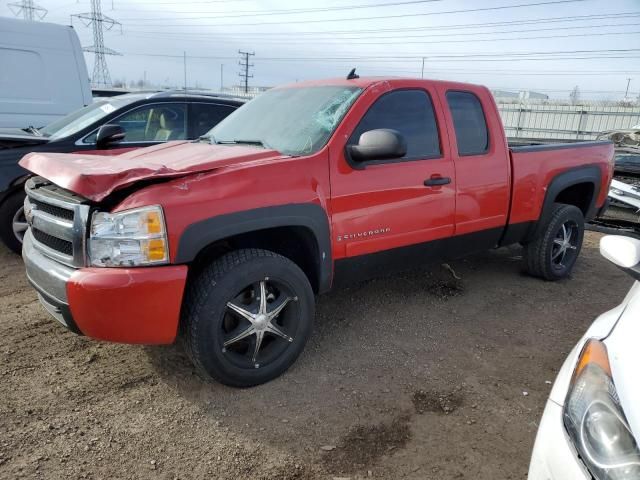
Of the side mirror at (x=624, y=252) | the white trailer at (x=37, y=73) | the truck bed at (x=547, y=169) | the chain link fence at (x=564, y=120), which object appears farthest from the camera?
the chain link fence at (x=564, y=120)

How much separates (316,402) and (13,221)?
4.01 metres

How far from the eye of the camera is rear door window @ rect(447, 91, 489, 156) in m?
3.94

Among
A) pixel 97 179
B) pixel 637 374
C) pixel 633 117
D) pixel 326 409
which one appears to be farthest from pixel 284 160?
pixel 633 117

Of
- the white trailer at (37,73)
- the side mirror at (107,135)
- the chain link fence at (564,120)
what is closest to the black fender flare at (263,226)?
the side mirror at (107,135)

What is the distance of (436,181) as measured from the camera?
3.65 meters

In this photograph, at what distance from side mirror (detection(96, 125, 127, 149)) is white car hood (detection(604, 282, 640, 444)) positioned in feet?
15.0

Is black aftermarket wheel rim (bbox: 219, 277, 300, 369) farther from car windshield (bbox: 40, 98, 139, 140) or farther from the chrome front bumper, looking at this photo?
car windshield (bbox: 40, 98, 139, 140)

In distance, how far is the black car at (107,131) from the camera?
497 centimetres

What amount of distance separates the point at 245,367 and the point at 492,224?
252 cm

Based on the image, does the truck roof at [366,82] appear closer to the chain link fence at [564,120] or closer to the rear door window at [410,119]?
the rear door window at [410,119]

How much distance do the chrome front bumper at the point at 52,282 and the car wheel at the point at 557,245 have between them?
414cm

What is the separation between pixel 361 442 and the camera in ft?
8.38

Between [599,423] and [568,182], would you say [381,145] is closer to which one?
[599,423]

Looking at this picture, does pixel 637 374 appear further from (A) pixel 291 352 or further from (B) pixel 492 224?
(B) pixel 492 224
